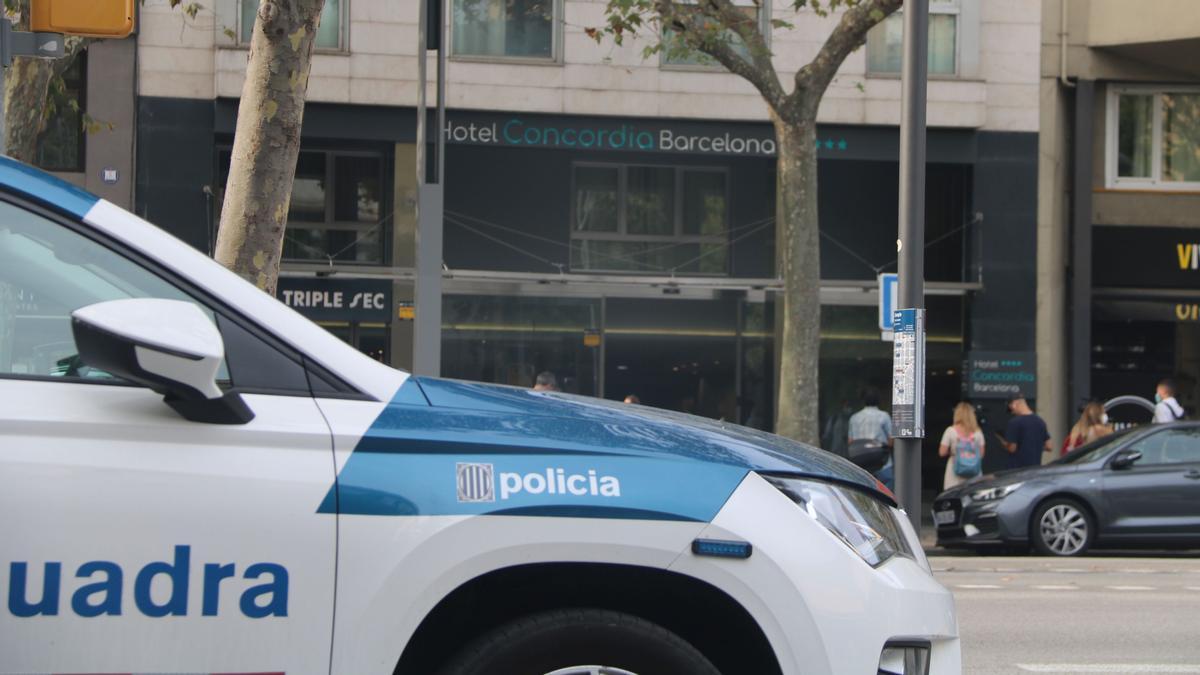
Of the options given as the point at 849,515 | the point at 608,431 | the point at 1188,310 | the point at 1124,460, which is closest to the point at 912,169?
the point at 1124,460

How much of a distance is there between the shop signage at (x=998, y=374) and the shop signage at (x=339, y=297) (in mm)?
8283

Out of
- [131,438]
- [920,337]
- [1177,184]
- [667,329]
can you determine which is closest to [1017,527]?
[920,337]

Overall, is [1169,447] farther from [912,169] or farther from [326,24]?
[326,24]

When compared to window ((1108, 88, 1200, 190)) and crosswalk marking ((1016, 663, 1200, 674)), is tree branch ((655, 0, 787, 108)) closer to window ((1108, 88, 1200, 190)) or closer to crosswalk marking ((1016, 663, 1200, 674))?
window ((1108, 88, 1200, 190))

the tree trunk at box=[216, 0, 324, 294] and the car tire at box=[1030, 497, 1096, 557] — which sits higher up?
the tree trunk at box=[216, 0, 324, 294]

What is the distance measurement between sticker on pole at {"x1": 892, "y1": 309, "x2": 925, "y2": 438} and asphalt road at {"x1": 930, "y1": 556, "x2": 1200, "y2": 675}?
1.34 m

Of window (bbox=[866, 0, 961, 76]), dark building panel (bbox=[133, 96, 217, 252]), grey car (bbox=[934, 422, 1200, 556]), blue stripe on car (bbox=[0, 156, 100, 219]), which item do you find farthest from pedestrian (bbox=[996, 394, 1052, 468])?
blue stripe on car (bbox=[0, 156, 100, 219])

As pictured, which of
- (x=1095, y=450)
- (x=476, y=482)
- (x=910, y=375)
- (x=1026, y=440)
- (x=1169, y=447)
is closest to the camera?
(x=476, y=482)

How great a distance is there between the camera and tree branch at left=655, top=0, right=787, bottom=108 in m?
15.4

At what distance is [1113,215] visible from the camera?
21031 millimetres

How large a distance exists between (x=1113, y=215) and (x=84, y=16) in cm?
1752

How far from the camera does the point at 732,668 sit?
130 inches

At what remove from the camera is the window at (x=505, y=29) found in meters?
19.8

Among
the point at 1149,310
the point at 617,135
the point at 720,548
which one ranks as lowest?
the point at 720,548
